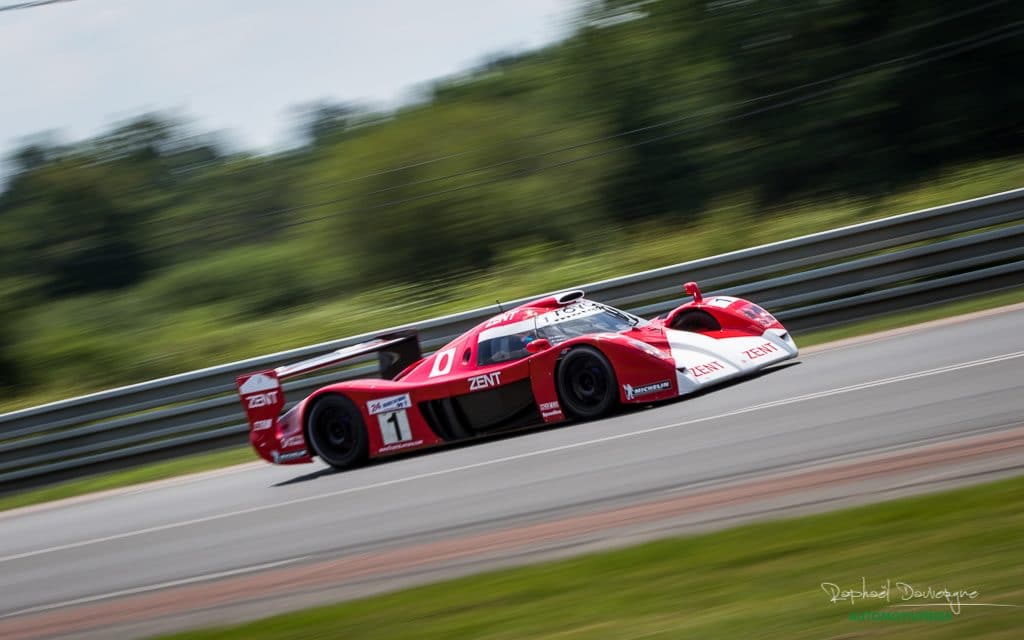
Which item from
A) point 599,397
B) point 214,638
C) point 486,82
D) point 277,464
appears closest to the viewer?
point 214,638

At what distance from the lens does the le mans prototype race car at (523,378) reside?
32.0ft

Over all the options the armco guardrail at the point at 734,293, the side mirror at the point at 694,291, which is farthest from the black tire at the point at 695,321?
the armco guardrail at the point at 734,293

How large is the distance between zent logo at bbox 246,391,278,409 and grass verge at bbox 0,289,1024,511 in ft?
6.24

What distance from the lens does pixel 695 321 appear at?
10.8 meters

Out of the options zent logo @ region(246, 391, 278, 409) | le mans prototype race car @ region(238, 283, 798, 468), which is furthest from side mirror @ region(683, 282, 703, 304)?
zent logo @ region(246, 391, 278, 409)

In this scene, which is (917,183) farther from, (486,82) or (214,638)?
(214,638)

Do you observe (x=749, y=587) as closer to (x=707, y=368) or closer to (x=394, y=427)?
(x=707, y=368)

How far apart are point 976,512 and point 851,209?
13935 millimetres

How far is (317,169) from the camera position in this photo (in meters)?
26.5

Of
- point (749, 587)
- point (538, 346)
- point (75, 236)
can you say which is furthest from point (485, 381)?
point (75, 236)

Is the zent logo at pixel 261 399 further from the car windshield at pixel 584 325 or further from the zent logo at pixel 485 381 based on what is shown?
the car windshield at pixel 584 325

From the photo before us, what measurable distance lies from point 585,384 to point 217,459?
17.9 feet

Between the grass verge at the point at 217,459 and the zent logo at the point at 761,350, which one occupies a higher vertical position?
the zent logo at the point at 761,350

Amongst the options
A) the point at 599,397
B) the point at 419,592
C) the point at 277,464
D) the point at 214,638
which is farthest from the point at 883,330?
the point at 214,638
